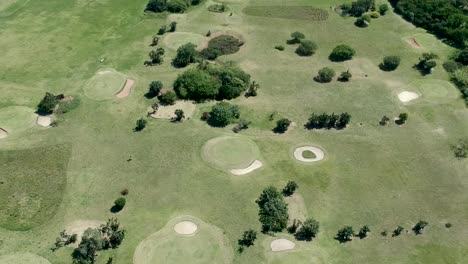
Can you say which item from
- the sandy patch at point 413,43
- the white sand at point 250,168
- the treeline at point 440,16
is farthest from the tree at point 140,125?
the treeline at point 440,16

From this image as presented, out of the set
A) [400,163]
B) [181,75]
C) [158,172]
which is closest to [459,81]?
[400,163]

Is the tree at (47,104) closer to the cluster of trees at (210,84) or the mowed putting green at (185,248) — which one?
the cluster of trees at (210,84)

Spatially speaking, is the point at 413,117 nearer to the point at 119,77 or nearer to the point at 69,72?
the point at 119,77

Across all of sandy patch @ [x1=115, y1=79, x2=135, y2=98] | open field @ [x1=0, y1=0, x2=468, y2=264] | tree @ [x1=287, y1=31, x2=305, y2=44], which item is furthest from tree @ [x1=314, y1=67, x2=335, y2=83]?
sandy patch @ [x1=115, y1=79, x2=135, y2=98]

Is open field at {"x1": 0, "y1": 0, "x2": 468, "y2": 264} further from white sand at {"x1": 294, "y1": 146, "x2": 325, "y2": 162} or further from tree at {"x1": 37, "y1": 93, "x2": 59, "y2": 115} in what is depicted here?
tree at {"x1": 37, "y1": 93, "x2": 59, "y2": 115}

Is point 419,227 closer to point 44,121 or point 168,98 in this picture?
point 168,98

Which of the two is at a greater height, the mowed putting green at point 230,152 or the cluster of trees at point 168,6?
the cluster of trees at point 168,6
